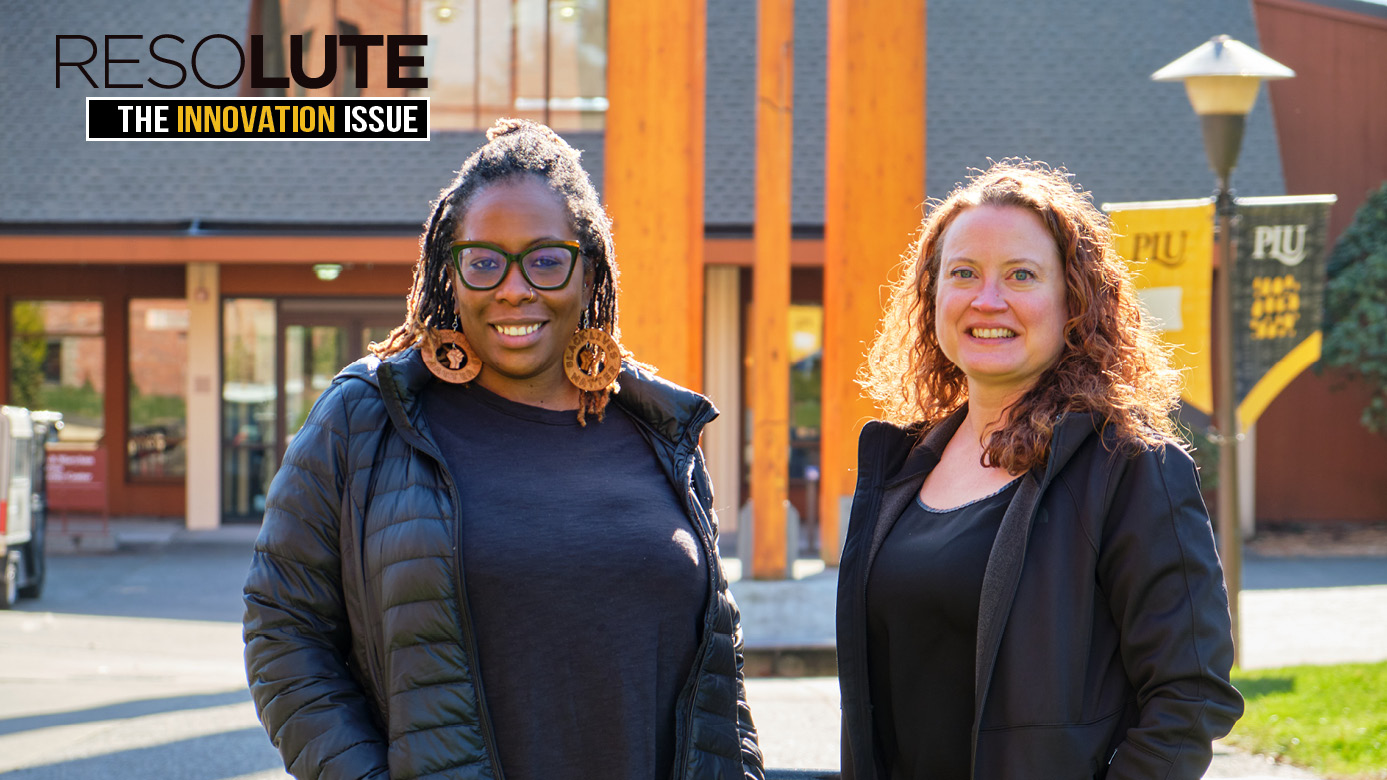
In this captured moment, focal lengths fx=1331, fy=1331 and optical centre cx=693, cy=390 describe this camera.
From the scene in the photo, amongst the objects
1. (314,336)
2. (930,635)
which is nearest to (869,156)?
(930,635)

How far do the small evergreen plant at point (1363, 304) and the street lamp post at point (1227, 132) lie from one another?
8.06m

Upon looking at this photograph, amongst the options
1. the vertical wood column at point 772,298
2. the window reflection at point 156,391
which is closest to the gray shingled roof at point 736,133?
the window reflection at point 156,391

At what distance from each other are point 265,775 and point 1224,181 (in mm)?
6278

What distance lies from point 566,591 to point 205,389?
15234 millimetres

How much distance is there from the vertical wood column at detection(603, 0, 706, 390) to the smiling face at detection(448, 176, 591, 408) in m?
6.15

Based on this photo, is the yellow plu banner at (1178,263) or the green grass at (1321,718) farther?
the yellow plu banner at (1178,263)

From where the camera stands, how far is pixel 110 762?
595 centimetres

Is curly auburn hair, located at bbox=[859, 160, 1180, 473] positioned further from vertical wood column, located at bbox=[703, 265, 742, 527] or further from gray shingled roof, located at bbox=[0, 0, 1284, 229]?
vertical wood column, located at bbox=[703, 265, 742, 527]

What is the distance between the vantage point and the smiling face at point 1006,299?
251cm

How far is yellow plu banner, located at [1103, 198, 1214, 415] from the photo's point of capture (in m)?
7.77

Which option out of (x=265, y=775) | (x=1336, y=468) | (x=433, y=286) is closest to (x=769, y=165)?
(x=265, y=775)

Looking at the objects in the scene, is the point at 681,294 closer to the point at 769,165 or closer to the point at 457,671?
the point at 769,165

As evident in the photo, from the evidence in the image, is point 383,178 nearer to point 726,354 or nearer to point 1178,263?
point 726,354

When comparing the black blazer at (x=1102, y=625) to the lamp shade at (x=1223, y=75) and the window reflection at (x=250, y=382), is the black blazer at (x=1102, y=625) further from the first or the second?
the window reflection at (x=250, y=382)
